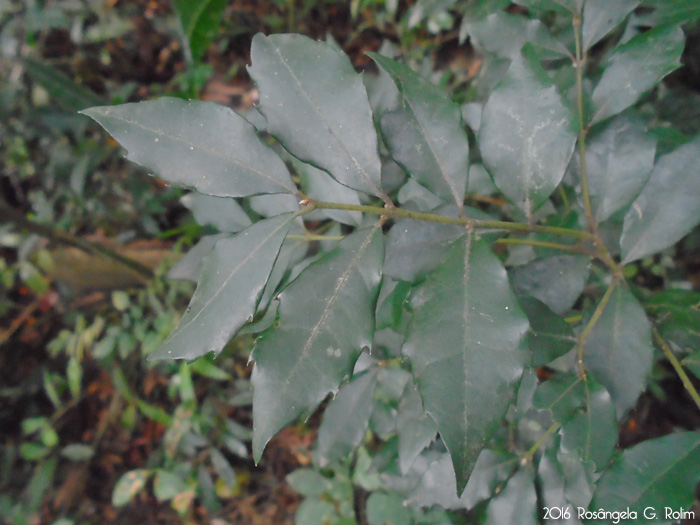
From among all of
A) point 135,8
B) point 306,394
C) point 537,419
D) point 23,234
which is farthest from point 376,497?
point 135,8

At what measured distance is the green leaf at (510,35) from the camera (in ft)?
2.81

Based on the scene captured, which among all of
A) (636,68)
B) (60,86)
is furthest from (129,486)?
(636,68)

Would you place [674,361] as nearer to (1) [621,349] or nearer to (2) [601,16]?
(1) [621,349]

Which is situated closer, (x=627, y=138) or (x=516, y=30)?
(x=627, y=138)

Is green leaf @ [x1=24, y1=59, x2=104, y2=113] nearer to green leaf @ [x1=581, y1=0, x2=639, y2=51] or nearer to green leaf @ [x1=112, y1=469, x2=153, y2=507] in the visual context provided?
green leaf @ [x1=112, y1=469, x2=153, y2=507]

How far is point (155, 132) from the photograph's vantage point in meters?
0.59

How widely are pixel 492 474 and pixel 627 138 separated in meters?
0.62

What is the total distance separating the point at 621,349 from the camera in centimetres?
72

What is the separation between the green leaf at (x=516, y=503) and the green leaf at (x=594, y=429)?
195mm

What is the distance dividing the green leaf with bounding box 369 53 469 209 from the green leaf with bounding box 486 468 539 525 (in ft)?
1.70

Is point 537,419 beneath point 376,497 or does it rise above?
above

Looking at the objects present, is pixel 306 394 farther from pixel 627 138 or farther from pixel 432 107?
pixel 627 138

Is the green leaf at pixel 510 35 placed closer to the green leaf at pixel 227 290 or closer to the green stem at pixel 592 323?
the green stem at pixel 592 323

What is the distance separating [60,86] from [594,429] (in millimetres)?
1894
